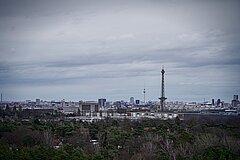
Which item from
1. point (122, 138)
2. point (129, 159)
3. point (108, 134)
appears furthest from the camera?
point (108, 134)

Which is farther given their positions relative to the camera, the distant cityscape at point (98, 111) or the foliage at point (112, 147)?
the distant cityscape at point (98, 111)

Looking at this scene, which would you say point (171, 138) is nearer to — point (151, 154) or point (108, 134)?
point (108, 134)

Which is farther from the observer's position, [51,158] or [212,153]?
[212,153]

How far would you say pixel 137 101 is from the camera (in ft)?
383

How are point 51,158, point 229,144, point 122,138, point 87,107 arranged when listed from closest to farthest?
point 51,158
point 229,144
point 122,138
point 87,107

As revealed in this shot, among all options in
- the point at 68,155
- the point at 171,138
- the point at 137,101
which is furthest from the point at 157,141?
the point at 137,101

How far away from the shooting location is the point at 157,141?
20.2m

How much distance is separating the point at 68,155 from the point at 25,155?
1.41m

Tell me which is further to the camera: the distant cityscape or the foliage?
the distant cityscape

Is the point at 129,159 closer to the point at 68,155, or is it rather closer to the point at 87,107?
the point at 68,155

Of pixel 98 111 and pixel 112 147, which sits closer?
pixel 112 147

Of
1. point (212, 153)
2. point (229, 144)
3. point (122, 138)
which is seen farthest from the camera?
point (122, 138)

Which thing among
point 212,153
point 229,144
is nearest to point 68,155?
point 212,153

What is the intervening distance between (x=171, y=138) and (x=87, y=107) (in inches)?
1820
